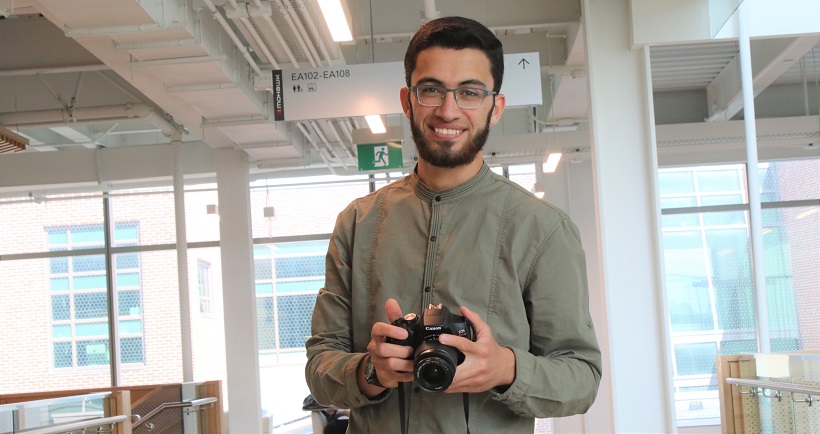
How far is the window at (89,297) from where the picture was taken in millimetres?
15000

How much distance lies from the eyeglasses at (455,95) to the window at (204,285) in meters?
14.2

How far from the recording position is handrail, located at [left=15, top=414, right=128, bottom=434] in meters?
5.26

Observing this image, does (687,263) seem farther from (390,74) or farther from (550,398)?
(550,398)

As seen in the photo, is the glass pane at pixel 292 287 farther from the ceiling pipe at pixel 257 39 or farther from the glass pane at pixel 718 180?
the ceiling pipe at pixel 257 39

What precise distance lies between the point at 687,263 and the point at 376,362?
1284cm

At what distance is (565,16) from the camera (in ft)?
27.0

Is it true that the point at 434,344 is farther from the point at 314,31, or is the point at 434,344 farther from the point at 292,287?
the point at 292,287

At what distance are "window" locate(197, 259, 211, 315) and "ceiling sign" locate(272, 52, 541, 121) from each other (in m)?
8.47

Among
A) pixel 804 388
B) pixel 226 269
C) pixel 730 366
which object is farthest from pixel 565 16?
pixel 226 269

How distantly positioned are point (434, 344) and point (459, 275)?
209mm

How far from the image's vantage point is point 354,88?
7.07 m

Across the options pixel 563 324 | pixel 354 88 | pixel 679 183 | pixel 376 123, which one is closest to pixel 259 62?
pixel 376 123

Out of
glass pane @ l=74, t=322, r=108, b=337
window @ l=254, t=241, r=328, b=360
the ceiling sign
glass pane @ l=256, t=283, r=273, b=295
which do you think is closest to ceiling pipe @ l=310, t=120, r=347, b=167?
window @ l=254, t=241, r=328, b=360

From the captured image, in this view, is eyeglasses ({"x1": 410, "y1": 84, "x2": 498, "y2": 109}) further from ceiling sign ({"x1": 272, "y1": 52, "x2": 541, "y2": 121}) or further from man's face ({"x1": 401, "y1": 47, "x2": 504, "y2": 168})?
ceiling sign ({"x1": 272, "y1": 52, "x2": 541, "y2": 121})
